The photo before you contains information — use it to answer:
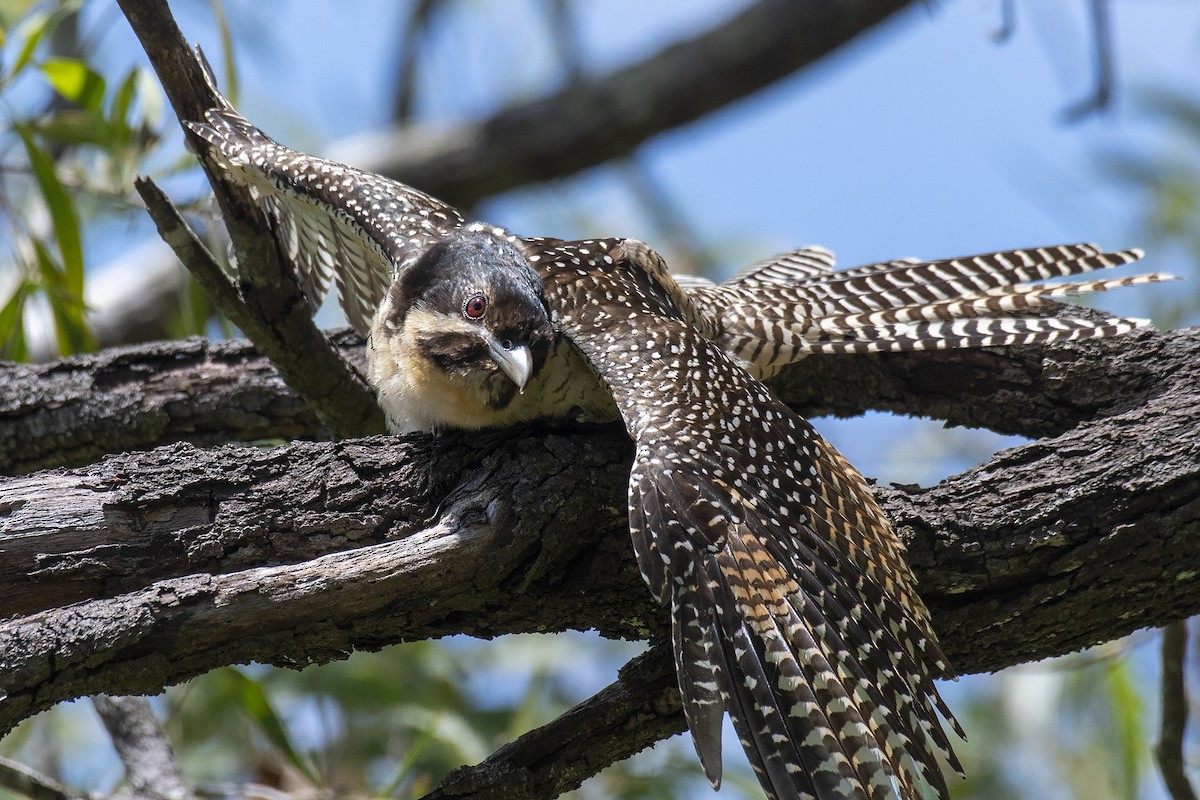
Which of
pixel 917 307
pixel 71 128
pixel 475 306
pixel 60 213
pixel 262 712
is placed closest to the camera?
pixel 475 306

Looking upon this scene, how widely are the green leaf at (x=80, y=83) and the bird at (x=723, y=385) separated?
0.62m

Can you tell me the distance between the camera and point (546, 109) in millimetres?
7078

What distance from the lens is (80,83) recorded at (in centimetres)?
395

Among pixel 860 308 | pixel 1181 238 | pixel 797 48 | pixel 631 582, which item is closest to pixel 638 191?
pixel 797 48

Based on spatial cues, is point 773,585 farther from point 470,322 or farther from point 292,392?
point 292,392

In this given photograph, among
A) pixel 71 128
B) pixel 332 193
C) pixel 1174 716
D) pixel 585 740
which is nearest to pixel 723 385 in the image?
pixel 585 740

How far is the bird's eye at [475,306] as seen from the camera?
318cm

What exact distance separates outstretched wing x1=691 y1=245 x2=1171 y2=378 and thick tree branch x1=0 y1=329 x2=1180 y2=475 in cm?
15

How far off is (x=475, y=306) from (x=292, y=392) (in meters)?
1.15

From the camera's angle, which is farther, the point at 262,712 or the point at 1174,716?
the point at 262,712

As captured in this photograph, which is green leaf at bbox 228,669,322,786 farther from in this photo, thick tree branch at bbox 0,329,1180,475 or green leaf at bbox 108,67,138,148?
green leaf at bbox 108,67,138,148

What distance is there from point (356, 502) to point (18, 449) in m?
1.70

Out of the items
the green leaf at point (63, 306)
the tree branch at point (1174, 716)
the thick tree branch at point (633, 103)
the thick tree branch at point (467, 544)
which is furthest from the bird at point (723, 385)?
the thick tree branch at point (633, 103)

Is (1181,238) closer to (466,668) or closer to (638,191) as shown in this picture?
(638,191)
